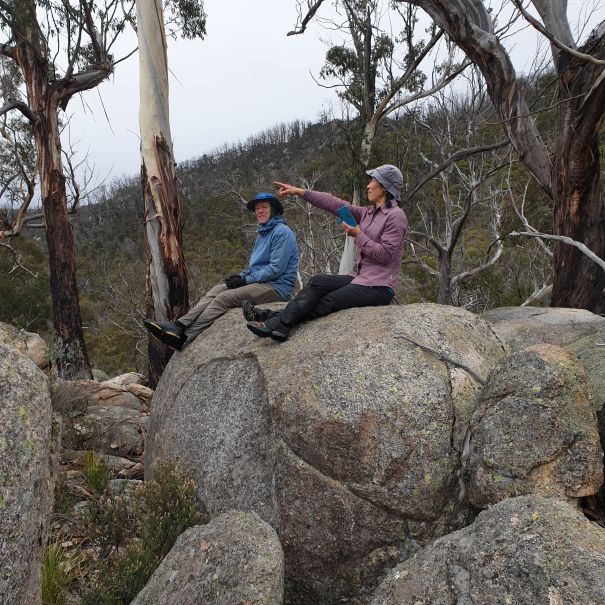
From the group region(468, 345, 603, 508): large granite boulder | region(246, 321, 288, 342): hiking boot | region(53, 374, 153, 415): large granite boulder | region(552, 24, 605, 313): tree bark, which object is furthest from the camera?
region(53, 374, 153, 415): large granite boulder

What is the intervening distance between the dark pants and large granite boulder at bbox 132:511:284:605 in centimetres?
Result: 146

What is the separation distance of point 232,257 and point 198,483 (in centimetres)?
2500

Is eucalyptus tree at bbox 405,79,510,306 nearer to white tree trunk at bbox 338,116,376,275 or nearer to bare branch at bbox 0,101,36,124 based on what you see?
white tree trunk at bbox 338,116,376,275

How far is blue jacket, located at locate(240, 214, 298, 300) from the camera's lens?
4434 millimetres

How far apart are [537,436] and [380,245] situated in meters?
1.57

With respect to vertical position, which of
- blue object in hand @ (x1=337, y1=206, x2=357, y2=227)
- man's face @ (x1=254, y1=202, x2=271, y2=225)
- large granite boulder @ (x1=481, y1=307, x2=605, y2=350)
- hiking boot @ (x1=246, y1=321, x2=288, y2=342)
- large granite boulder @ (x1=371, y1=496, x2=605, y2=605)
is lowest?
large granite boulder @ (x1=481, y1=307, x2=605, y2=350)

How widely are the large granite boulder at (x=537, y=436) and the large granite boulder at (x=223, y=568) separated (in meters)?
1.09

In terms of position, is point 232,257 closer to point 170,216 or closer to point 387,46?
point 387,46

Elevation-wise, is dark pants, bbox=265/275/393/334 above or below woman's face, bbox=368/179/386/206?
below

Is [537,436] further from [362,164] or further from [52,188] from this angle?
[52,188]

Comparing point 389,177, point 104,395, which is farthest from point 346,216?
point 104,395

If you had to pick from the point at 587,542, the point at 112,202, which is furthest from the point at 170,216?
the point at 112,202

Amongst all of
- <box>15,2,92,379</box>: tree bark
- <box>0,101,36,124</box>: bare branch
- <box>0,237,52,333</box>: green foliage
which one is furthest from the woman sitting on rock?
<box>0,237,52,333</box>: green foliage

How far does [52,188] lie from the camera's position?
8.88 meters
